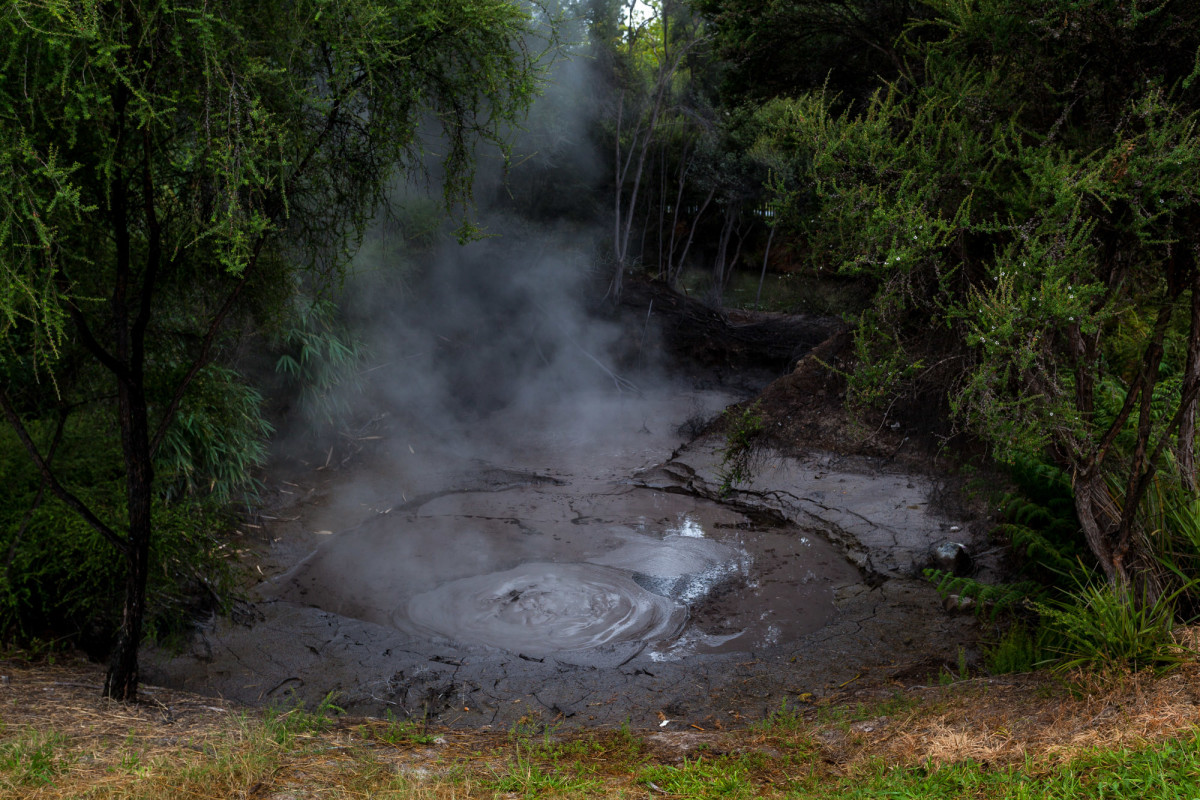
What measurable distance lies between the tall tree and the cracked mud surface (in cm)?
170

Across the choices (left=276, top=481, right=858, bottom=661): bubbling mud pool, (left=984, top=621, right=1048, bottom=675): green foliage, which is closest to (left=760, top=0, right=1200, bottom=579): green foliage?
(left=984, top=621, right=1048, bottom=675): green foliage

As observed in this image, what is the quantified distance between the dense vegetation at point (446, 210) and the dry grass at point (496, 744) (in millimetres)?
418

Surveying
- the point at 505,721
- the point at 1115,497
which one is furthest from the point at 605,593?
the point at 1115,497

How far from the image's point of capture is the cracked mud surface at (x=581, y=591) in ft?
16.5

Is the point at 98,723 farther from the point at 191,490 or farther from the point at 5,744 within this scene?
the point at 191,490

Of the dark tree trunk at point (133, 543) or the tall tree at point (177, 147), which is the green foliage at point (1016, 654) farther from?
the dark tree trunk at point (133, 543)

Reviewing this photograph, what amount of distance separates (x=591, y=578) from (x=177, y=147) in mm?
4526

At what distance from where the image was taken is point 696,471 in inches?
383

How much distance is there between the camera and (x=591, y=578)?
6.94 m

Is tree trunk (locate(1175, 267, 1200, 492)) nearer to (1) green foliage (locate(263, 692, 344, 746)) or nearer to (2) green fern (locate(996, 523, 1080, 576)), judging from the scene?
(2) green fern (locate(996, 523, 1080, 576))

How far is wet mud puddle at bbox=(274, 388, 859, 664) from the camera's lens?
603 centimetres

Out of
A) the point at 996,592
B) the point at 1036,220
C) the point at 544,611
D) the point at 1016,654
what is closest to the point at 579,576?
the point at 544,611

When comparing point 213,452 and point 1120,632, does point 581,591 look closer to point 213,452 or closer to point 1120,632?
point 213,452

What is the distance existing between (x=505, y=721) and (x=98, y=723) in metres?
1.96
